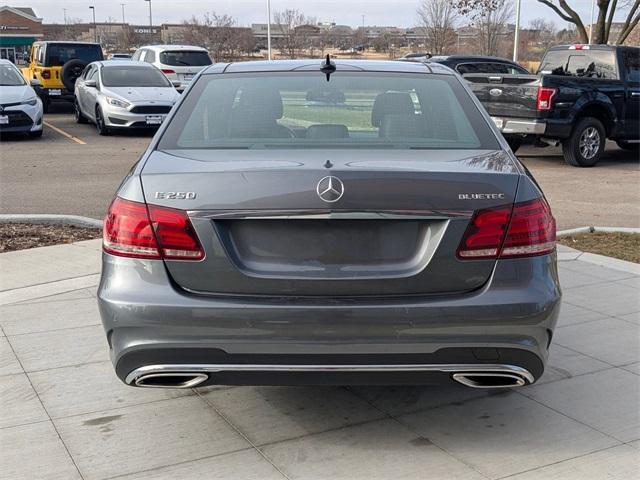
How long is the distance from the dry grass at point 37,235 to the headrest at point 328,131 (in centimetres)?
442

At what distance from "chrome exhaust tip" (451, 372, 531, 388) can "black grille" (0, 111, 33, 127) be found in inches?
569

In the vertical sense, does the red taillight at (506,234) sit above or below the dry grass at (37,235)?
above

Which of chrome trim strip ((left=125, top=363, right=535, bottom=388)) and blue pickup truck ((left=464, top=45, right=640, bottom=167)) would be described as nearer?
chrome trim strip ((left=125, top=363, right=535, bottom=388))

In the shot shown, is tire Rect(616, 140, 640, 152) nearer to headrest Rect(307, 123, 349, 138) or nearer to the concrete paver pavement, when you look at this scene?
the concrete paver pavement

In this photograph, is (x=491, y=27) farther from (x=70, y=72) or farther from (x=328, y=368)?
(x=328, y=368)

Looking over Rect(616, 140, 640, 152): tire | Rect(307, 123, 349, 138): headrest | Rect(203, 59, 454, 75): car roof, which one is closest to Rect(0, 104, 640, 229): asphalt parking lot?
Rect(616, 140, 640, 152): tire

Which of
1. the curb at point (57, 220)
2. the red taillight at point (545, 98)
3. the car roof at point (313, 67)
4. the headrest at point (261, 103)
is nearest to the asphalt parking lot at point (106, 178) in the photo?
the curb at point (57, 220)

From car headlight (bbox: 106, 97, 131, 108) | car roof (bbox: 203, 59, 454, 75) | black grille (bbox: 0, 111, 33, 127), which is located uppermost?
car roof (bbox: 203, 59, 454, 75)

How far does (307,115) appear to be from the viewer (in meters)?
4.18

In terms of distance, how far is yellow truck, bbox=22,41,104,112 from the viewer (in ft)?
73.7

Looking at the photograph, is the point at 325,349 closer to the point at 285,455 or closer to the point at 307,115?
the point at 285,455

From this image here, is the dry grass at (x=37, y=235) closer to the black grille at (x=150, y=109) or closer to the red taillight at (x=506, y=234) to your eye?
the red taillight at (x=506, y=234)

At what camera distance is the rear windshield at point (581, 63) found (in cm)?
1432

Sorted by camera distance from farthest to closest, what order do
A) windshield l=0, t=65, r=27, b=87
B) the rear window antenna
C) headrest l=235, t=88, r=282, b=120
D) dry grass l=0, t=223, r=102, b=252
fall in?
windshield l=0, t=65, r=27, b=87, dry grass l=0, t=223, r=102, b=252, the rear window antenna, headrest l=235, t=88, r=282, b=120
